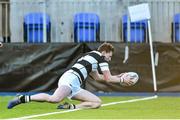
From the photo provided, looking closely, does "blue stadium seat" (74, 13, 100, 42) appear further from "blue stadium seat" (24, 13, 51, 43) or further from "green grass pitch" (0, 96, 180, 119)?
"green grass pitch" (0, 96, 180, 119)

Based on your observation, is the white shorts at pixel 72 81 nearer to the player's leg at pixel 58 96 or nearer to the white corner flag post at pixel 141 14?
the player's leg at pixel 58 96

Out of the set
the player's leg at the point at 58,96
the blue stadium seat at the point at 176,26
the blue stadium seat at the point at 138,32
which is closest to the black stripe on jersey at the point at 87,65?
the player's leg at the point at 58,96

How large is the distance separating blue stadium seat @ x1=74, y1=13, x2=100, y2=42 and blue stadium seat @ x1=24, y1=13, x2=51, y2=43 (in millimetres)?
1059

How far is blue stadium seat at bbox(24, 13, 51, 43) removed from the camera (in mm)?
22502

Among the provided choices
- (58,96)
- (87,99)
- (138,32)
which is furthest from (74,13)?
(58,96)

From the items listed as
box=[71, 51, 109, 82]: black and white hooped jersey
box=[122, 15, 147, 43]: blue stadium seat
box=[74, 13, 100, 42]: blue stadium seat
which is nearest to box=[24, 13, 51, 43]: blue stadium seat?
box=[74, 13, 100, 42]: blue stadium seat

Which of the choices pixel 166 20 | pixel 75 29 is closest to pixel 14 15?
pixel 75 29

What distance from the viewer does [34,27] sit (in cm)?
2277

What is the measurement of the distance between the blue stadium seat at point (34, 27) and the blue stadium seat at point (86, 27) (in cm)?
106

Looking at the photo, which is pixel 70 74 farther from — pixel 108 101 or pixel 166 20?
pixel 166 20

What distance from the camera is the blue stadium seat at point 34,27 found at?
73.8 ft

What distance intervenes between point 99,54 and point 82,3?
1090 centimetres

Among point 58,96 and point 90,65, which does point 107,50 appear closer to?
point 90,65

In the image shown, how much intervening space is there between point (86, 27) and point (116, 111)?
9.94 meters
